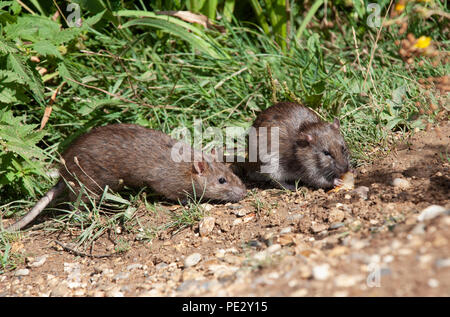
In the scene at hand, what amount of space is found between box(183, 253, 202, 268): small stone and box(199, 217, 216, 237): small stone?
14.2 inches

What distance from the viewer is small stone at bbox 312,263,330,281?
2.81 meters

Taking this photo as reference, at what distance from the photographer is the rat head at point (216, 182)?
479cm

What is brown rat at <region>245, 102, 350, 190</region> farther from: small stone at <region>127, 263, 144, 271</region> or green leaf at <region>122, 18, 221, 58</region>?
small stone at <region>127, 263, 144, 271</region>

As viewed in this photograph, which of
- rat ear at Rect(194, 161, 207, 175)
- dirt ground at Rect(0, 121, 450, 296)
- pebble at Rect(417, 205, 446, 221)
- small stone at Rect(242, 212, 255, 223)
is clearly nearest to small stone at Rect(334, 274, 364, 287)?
dirt ground at Rect(0, 121, 450, 296)

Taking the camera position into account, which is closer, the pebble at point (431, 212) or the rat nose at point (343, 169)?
the pebble at point (431, 212)

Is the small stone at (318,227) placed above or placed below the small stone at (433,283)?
below

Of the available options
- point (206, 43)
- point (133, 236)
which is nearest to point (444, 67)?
point (206, 43)

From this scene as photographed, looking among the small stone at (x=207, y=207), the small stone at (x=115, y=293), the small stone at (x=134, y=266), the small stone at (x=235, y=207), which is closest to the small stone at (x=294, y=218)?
the small stone at (x=235, y=207)

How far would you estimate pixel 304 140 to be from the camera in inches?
193

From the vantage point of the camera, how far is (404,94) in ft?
16.4

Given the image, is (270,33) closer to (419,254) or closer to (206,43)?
(206,43)

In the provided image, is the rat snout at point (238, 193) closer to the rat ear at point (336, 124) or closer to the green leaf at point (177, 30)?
the rat ear at point (336, 124)

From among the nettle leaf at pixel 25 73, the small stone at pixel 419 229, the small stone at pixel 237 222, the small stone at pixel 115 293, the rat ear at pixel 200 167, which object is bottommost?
the small stone at pixel 115 293

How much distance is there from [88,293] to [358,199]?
218 cm
